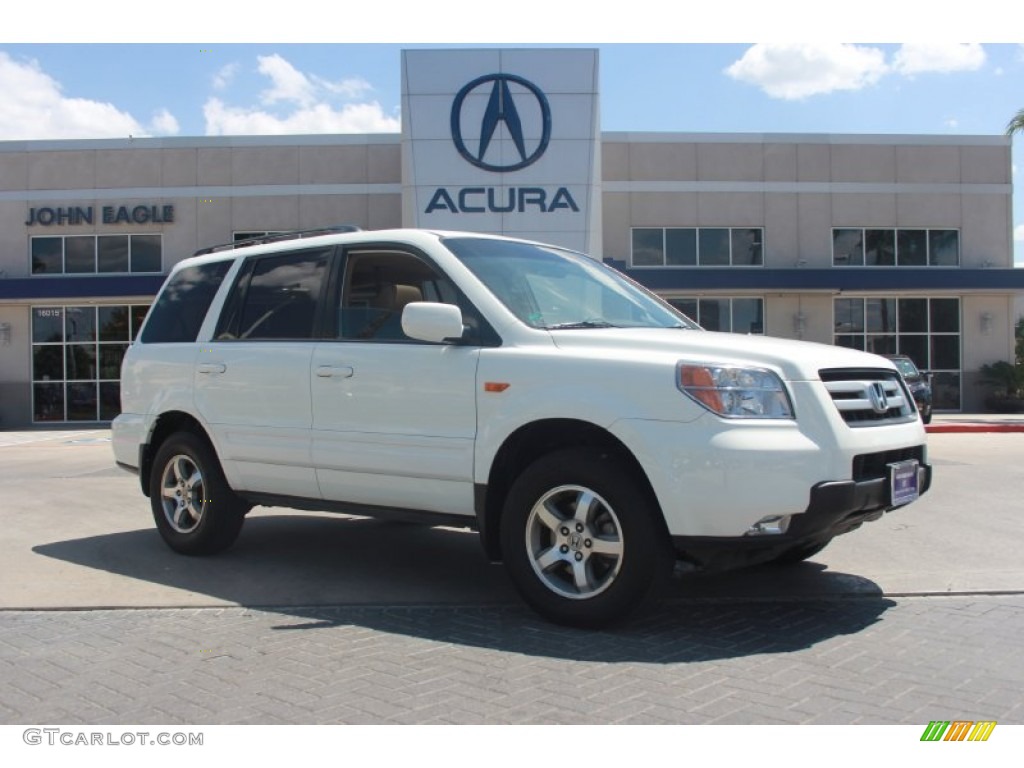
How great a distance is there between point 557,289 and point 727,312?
2224 centimetres

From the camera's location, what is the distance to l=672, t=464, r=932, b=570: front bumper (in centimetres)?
416

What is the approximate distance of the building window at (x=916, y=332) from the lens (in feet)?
89.0

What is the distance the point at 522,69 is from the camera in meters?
23.6

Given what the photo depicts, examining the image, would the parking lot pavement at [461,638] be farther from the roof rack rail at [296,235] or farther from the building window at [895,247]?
the building window at [895,247]

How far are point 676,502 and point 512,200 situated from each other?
65.4 feet

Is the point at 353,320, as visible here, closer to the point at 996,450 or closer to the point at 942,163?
the point at 996,450

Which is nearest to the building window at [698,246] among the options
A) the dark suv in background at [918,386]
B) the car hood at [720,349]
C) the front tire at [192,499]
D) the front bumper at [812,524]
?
the dark suv in background at [918,386]

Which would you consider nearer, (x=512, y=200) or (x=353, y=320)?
(x=353, y=320)

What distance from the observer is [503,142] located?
2345 centimetres

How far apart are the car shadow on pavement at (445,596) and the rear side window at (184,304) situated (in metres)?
1.55

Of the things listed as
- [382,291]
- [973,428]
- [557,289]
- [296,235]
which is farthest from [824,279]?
[382,291]

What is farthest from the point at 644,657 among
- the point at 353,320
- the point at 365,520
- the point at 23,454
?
the point at 23,454

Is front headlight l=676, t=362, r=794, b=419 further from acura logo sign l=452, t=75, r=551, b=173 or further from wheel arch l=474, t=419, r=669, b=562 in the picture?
acura logo sign l=452, t=75, r=551, b=173

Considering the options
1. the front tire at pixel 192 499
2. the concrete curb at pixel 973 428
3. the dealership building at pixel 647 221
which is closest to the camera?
the front tire at pixel 192 499
